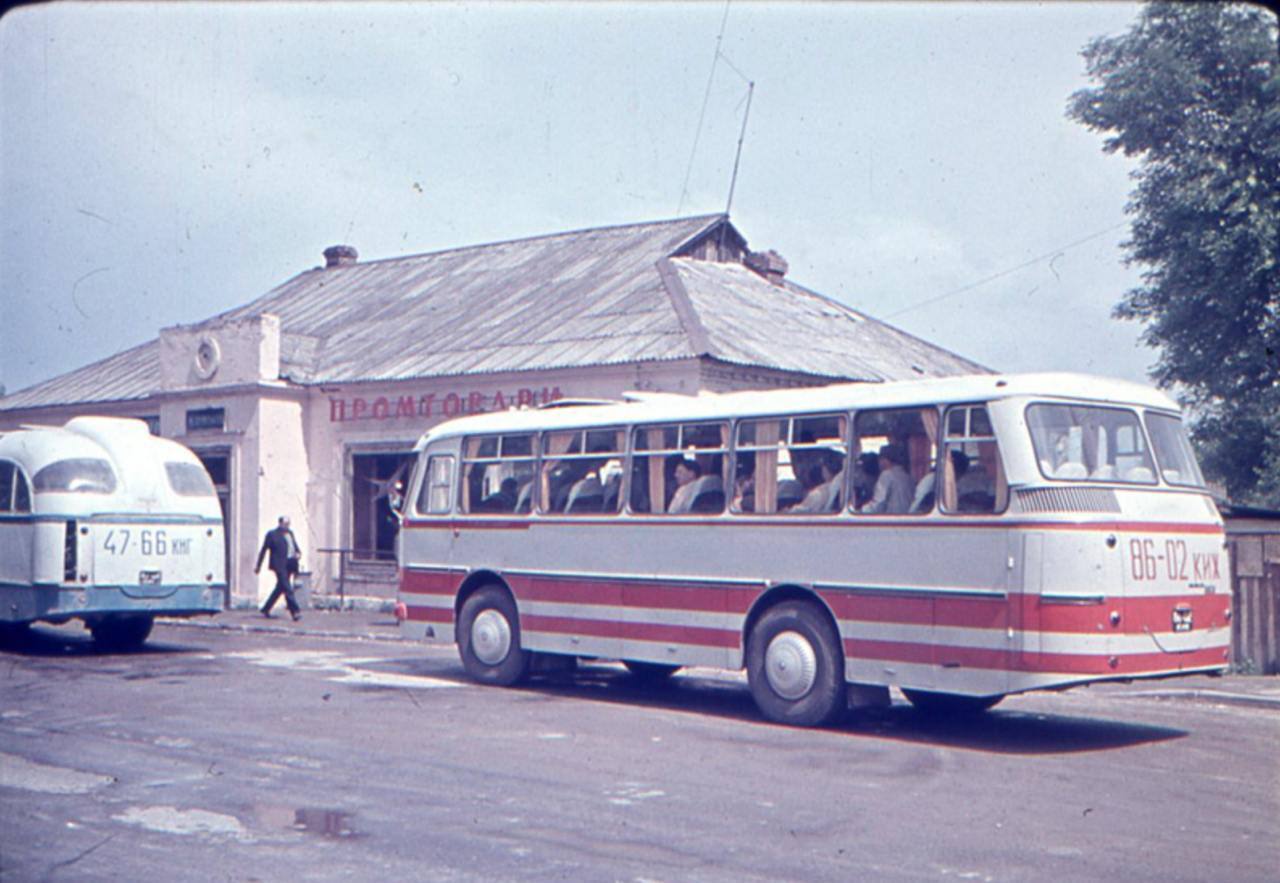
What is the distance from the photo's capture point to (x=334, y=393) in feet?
88.8

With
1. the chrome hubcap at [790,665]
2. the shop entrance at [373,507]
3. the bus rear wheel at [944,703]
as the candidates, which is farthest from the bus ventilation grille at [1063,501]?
the shop entrance at [373,507]

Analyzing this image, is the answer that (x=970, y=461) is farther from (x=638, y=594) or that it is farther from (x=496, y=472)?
(x=496, y=472)

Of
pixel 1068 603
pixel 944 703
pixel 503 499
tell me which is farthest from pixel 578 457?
pixel 1068 603

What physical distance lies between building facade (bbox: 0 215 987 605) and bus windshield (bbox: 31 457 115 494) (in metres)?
7.57

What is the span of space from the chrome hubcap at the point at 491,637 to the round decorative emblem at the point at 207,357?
14588mm

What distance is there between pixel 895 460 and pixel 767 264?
19.2 m

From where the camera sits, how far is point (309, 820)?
789cm

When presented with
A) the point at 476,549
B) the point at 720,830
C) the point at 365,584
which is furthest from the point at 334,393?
the point at 720,830

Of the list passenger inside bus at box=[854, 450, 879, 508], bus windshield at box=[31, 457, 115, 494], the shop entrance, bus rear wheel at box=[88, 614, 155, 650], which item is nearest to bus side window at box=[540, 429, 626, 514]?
passenger inside bus at box=[854, 450, 879, 508]

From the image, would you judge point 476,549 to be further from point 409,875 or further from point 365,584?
point 365,584

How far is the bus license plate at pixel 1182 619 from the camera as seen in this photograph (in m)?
10.8

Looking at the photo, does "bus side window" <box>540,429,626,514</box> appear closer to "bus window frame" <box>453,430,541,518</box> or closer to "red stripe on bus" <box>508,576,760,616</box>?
"bus window frame" <box>453,430,541,518</box>

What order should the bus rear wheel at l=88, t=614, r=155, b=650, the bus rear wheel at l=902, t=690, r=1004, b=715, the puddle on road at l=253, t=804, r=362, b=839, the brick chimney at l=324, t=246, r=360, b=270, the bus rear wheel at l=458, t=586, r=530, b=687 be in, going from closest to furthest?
the puddle on road at l=253, t=804, r=362, b=839 < the bus rear wheel at l=902, t=690, r=1004, b=715 < the bus rear wheel at l=458, t=586, r=530, b=687 < the bus rear wheel at l=88, t=614, r=155, b=650 < the brick chimney at l=324, t=246, r=360, b=270

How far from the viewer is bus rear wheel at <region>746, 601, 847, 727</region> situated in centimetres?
1164
